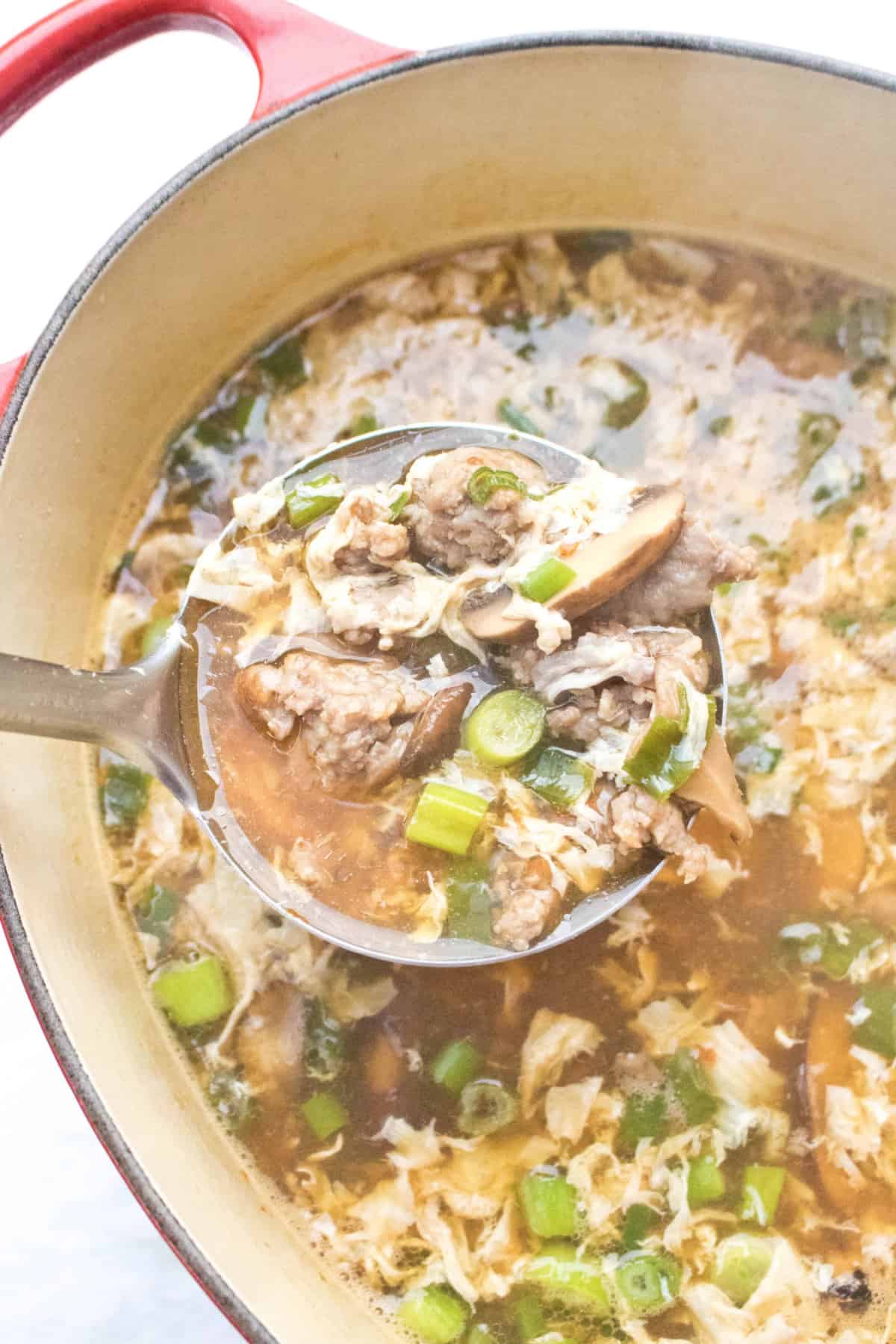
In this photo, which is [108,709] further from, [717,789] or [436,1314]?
[436,1314]

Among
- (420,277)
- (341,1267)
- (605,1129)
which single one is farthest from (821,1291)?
(420,277)

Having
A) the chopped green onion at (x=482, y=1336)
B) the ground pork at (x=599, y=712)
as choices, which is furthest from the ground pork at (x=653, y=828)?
the chopped green onion at (x=482, y=1336)

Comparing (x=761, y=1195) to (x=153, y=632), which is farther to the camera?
(x=153, y=632)

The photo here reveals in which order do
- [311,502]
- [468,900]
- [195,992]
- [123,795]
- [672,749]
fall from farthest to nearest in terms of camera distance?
[123,795] < [195,992] < [311,502] < [468,900] < [672,749]

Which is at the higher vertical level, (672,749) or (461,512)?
(461,512)

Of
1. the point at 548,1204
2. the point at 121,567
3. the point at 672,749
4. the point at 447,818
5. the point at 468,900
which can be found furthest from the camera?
the point at 121,567

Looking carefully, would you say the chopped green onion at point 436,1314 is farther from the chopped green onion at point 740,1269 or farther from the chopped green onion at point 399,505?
the chopped green onion at point 399,505

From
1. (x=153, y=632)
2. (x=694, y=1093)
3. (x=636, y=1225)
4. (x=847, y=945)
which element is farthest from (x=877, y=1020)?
(x=153, y=632)

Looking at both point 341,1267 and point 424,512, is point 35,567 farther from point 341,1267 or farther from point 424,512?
point 341,1267
